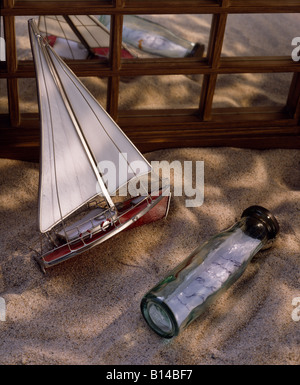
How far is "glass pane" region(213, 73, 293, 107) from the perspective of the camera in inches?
69.7

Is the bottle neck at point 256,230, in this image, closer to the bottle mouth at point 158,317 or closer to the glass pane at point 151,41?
the bottle mouth at point 158,317

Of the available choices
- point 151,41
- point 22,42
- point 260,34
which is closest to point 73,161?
point 151,41

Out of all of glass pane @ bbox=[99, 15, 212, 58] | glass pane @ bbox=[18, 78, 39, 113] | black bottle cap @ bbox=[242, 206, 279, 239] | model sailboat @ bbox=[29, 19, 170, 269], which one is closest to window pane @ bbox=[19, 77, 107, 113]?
glass pane @ bbox=[18, 78, 39, 113]

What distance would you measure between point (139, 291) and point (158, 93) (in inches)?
29.9

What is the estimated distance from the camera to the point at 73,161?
108 cm

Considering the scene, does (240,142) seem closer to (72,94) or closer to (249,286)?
(249,286)

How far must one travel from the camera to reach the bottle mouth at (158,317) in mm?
1027

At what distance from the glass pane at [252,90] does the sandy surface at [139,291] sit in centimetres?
42

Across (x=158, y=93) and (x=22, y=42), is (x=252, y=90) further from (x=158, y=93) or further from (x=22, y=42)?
(x=22, y=42)

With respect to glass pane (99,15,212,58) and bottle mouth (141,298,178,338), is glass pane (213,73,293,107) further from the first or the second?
bottle mouth (141,298,178,338)

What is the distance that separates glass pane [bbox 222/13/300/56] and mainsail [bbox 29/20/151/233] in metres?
1.04

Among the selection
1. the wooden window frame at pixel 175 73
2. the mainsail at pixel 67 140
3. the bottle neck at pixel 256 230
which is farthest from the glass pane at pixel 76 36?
the bottle neck at pixel 256 230
